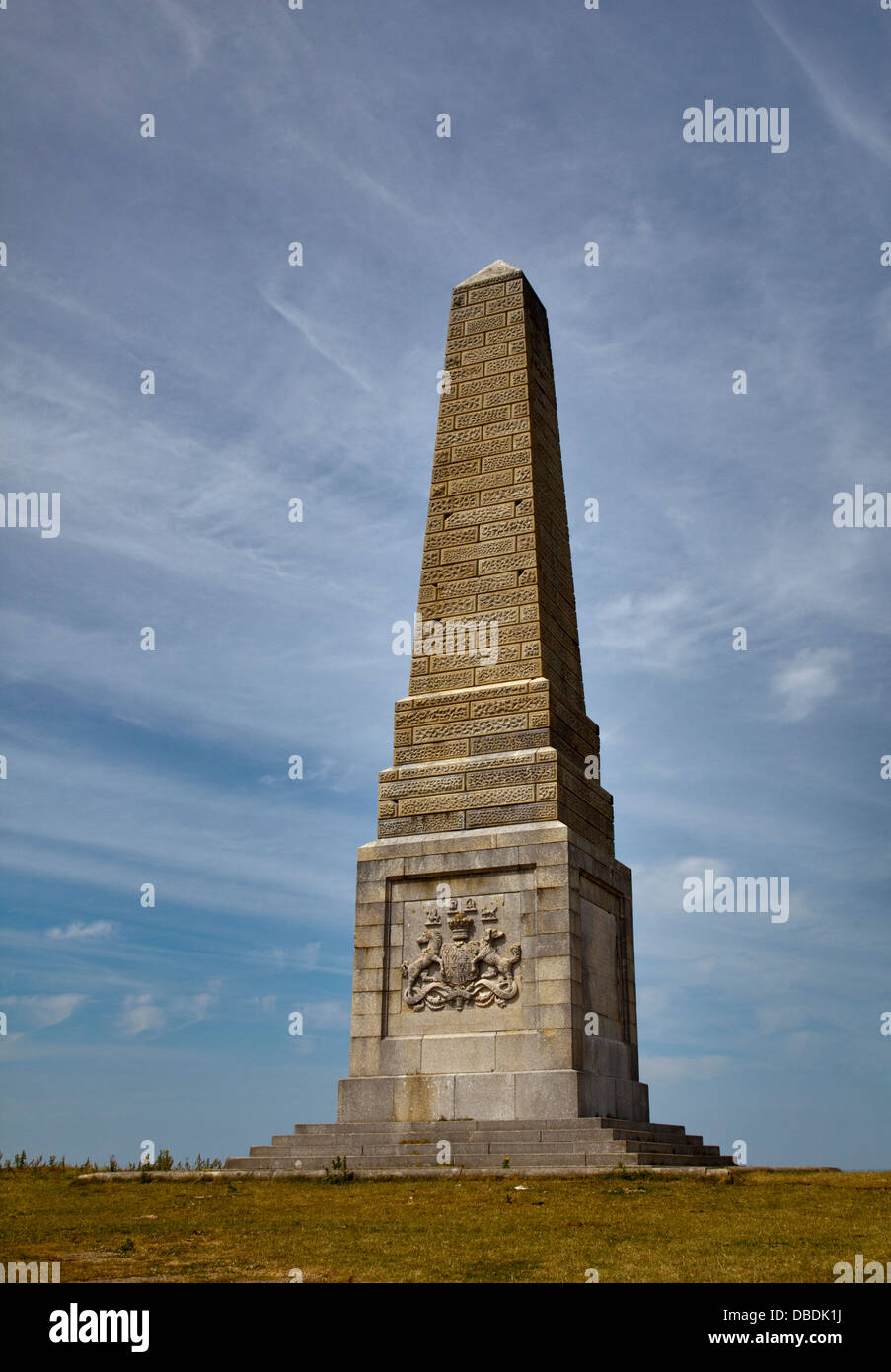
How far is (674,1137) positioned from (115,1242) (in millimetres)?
9406

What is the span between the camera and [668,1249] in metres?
8.49

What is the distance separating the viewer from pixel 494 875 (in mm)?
16719

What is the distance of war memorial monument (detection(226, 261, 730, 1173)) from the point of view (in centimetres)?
1521

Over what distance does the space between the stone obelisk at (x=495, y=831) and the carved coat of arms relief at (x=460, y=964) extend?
0.09 feet

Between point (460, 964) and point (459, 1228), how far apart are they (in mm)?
6963

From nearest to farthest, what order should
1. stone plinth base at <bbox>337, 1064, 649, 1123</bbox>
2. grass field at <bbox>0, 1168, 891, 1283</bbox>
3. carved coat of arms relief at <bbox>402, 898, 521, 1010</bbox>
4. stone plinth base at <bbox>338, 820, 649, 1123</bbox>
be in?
1. grass field at <bbox>0, 1168, 891, 1283</bbox>
2. stone plinth base at <bbox>337, 1064, 649, 1123</bbox>
3. stone plinth base at <bbox>338, 820, 649, 1123</bbox>
4. carved coat of arms relief at <bbox>402, 898, 521, 1010</bbox>

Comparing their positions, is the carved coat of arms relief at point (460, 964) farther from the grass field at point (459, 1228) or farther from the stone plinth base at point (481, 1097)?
the grass field at point (459, 1228)

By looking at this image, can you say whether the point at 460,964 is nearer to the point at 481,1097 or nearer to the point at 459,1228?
the point at 481,1097

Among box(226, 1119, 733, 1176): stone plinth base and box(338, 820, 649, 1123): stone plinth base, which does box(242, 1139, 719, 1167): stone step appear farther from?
box(338, 820, 649, 1123): stone plinth base

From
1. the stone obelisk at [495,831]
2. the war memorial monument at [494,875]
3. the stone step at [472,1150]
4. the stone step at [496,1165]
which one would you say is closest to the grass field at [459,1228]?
the stone step at [496,1165]

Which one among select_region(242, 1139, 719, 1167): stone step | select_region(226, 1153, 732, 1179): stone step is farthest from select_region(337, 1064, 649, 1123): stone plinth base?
select_region(226, 1153, 732, 1179): stone step

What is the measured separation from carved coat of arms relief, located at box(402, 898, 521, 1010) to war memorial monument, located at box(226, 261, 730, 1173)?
0.02 meters

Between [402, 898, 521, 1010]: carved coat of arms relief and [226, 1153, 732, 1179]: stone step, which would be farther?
[402, 898, 521, 1010]: carved coat of arms relief

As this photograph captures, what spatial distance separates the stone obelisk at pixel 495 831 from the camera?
15.9 m
